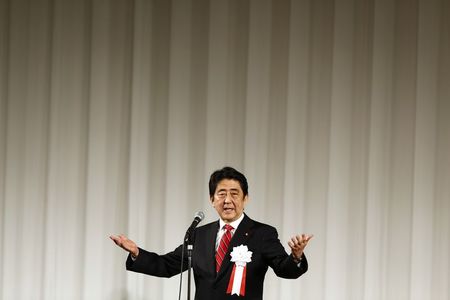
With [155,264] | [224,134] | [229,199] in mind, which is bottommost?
[155,264]

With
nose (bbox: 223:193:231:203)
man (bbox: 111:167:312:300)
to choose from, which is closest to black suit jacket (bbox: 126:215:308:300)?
man (bbox: 111:167:312:300)

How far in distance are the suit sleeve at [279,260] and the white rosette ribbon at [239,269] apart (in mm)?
100

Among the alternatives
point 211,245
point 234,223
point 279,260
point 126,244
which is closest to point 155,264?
point 126,244

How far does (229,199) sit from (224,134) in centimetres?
153

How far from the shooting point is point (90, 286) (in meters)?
5.00

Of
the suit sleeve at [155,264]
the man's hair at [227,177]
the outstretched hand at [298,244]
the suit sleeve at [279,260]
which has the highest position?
the man's hair at [227,177]

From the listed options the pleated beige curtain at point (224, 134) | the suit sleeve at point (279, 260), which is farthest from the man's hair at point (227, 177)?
the pleated beige curtain at point (224, 134)

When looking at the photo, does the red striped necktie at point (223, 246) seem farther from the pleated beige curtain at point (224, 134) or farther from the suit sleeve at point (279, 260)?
the pleated beige curtain at point (224, 134)

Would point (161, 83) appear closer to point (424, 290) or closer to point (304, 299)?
point (304, 299)

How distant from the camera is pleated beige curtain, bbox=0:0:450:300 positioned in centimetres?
481

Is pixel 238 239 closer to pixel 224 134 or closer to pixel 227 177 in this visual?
pixel 227 177

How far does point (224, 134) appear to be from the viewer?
4.95 m

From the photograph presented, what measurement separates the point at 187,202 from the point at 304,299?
1050mm

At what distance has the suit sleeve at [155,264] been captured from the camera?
3.63 metres
